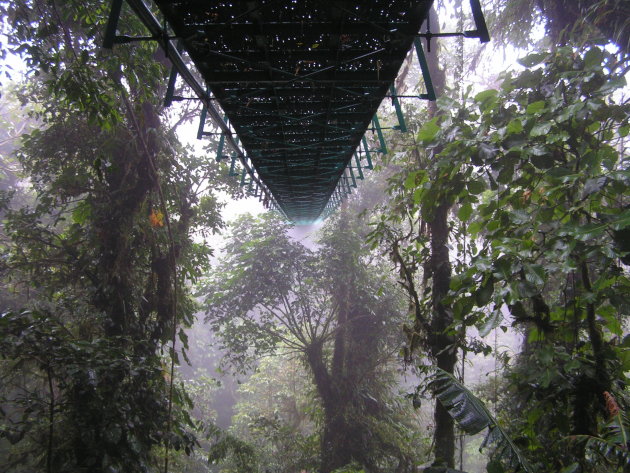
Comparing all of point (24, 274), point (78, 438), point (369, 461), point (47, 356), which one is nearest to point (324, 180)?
point (47, 356)

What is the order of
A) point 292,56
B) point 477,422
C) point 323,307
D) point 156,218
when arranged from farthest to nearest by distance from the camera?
point 323,307 → point 156,218 → point 292,56 → point 477,422

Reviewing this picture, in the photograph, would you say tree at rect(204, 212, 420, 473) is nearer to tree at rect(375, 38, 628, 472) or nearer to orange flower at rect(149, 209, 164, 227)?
orange flower at rect(149, 209, 164, 227)

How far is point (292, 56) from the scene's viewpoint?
1461mm

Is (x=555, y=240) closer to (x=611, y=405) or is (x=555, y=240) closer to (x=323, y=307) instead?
(x=611, y=405)

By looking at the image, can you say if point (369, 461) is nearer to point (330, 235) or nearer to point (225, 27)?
point (330, 235)

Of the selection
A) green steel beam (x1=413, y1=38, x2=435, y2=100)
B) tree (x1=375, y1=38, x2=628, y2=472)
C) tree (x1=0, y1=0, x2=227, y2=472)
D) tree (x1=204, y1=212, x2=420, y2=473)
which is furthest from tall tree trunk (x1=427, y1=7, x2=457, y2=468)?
tree (x1=204, y1=212, x2=420, y2=473)

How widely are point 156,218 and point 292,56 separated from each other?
2.47m

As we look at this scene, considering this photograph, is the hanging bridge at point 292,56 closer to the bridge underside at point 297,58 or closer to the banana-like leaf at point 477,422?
the bridge underside at point 297,58

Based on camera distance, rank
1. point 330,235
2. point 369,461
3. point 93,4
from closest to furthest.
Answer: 1. point 93,4
2. point 369,461
3. point 330,235

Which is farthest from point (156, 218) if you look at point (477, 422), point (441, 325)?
point (477, 422)

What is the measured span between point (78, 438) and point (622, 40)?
183 inches

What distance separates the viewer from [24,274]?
3.64 meters

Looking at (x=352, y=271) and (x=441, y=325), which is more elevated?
(x=352, y=271)

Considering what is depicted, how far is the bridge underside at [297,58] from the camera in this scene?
125 cm
